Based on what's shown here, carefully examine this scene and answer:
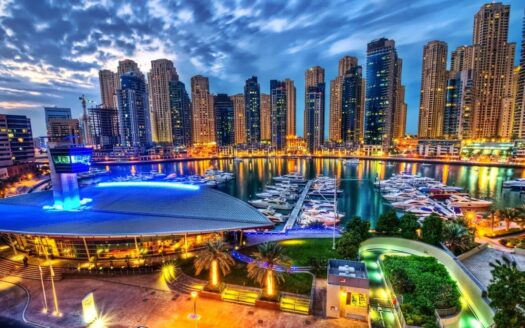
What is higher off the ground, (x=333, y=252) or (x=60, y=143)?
(x=60, y=143)

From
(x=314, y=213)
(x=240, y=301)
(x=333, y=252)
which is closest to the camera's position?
(x=240, y=301)

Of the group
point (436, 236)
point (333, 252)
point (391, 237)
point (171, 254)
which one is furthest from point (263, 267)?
point (436, 236)

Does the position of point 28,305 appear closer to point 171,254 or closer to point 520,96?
point 171,254

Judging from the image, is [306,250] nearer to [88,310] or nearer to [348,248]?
[348,248]

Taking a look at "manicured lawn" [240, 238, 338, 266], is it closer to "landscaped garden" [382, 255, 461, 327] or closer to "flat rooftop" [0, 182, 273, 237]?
"flat rooftop" [0, 182, 273, 237]

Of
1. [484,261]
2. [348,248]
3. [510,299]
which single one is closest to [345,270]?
[348,248]

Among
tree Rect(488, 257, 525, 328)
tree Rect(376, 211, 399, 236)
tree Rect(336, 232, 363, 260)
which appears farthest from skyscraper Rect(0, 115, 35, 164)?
tree Rect(488, 257, 525, 328)
